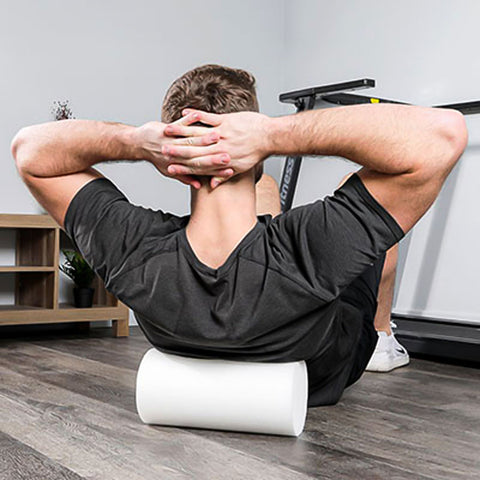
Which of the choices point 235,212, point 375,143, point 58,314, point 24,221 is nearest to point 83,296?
point 58,314

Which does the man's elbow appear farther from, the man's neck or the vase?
the vase

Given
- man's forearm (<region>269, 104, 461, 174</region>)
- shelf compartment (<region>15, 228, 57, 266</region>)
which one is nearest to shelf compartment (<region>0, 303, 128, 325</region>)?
shelf compartment (<region>15, 228, 57, 266</region>)

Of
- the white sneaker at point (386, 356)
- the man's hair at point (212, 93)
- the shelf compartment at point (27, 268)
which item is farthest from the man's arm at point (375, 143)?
the shelf compartment at point (27, 268)

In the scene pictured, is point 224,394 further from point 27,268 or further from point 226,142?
point 27,268

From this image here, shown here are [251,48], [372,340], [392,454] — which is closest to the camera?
[392,454]

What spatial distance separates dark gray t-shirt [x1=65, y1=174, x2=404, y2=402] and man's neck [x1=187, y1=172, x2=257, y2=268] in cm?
2

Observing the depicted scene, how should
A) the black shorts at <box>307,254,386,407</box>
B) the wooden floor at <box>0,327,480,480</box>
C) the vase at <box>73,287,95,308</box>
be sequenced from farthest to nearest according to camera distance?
1. the vase at <box>73,287,95,308</box>
2. the black shorts at <box>307,254,386,407</box>
3. the wooden floor at <box>0,327,480,480</box>

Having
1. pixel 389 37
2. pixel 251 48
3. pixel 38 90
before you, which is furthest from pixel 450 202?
pixel 38 90

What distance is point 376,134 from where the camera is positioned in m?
1.50

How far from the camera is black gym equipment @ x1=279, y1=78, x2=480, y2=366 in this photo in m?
2.96

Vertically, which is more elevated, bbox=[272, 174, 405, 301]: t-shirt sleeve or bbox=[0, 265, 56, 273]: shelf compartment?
bbox=[272, 174, 405, 301]: t-shirt sleeve

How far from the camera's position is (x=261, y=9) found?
197 inches

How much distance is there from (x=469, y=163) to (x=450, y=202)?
0.23 m

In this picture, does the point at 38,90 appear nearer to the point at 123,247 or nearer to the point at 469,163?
the point at 469,163
